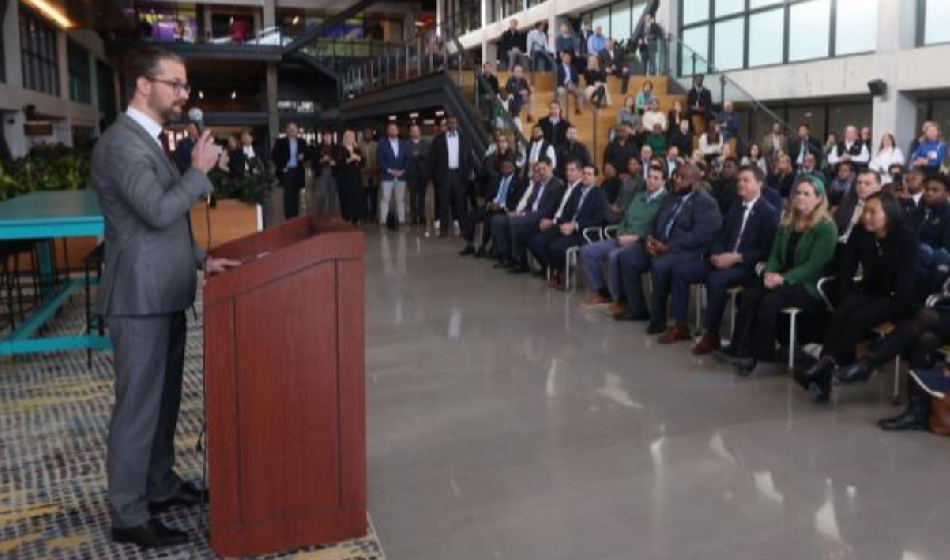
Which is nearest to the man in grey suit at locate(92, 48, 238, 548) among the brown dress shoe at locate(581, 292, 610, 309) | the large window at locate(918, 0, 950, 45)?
the brown dress shoe at locate(581, 292, 610, 309)

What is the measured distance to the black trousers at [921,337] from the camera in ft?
15.5

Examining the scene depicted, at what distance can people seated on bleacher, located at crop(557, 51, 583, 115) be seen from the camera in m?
16.2

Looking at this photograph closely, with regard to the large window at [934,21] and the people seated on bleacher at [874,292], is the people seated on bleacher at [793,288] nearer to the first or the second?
the people seated on bleacher at [874,292]

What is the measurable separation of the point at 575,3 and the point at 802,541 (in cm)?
2377

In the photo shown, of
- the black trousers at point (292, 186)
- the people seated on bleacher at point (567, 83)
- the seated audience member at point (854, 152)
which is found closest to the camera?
the seated audience member at point (854, 152)

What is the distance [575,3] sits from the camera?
25.2m

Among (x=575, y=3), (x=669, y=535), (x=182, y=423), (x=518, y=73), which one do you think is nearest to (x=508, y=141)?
(x=518, y=73)

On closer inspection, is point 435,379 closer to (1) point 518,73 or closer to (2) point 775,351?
(2) point 775,351

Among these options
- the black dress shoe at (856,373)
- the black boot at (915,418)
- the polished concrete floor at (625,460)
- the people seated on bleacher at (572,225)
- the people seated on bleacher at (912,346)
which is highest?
the people seated on bleacher at (572,225)

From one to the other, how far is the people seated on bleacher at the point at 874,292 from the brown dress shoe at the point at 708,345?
1.01m

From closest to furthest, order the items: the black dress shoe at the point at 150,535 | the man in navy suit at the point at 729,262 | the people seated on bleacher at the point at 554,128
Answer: the black dress shoe at the point at 150,535 < the man in navy suit at the point at 729,262 < the people seated on bleacher at the point at 554,128

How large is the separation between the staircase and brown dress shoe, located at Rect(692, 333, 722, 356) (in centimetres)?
945

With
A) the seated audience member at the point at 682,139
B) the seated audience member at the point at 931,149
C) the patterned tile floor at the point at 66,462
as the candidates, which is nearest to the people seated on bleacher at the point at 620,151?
the seated audience member at the point at 682,139

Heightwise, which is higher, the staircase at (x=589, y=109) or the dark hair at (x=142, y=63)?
the staircase at (x=589, y=109)
